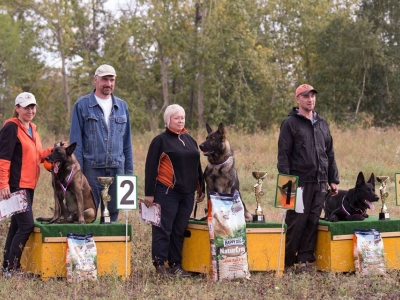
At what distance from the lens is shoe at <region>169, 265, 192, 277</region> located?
22.1ft

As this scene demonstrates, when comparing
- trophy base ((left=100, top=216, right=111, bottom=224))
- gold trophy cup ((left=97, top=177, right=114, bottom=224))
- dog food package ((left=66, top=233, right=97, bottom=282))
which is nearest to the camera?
dog food package ((left=66, top=233, right=97, bottom=282))

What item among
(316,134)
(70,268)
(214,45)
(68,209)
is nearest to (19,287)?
(70,268)

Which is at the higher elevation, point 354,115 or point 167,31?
point 167,31

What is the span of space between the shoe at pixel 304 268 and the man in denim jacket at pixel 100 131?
2.00 meters

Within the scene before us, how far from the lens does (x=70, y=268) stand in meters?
6.27

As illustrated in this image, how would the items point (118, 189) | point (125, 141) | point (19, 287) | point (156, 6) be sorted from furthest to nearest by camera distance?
point (156, 6)
point (125, 141)
point (118, 189)
point (19, 287)

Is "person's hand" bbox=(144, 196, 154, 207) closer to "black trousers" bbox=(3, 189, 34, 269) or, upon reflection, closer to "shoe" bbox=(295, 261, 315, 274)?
"black trousers" bbox=(3, 189, 34, 269)

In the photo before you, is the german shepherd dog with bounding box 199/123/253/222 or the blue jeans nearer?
the blue jeans

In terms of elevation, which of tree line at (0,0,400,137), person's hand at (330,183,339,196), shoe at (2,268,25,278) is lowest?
shoe at (2,268,25,278)

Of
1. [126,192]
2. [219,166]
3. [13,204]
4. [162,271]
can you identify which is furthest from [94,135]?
[162,271]

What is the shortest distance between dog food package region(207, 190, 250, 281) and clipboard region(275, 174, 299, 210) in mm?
445

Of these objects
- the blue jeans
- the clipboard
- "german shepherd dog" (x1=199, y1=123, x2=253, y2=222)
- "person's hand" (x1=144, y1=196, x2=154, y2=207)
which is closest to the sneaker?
the clipboard

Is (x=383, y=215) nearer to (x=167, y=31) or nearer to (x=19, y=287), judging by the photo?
(x=19, y=287)

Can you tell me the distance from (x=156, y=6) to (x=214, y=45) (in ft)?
9.50
